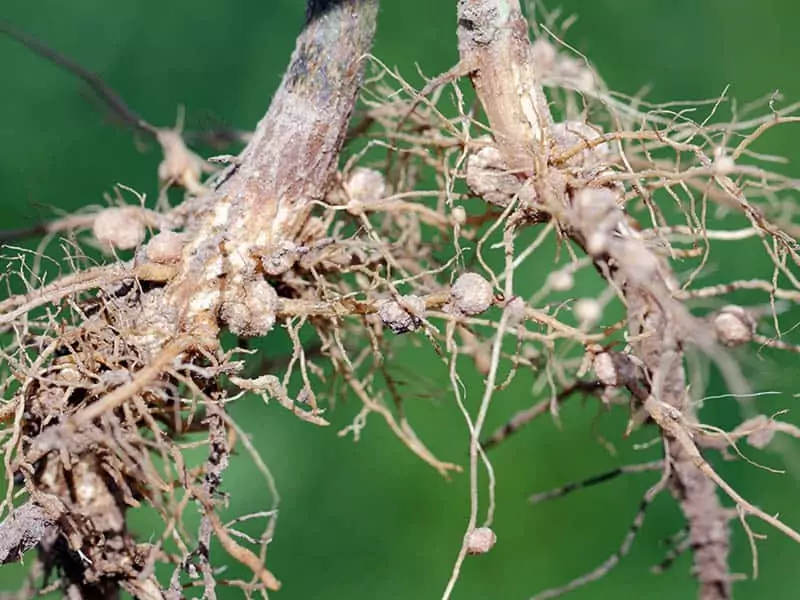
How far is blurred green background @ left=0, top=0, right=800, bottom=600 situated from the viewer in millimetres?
1333

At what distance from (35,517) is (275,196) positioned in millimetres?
270

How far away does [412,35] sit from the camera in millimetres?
1627

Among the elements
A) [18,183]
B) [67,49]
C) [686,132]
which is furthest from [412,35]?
[686,132]

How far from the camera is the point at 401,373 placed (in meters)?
1.19

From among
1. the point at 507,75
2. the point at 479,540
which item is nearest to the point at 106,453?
the point at 479,540

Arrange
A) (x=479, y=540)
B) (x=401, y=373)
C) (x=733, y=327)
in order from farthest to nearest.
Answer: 1. (x=401, y=373)
2. (x=733, y=327)
3. (x=479, y=540)

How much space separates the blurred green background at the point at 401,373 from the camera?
1333 mm

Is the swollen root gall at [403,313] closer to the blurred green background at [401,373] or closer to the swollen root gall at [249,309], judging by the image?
the swollen root gall at [249,309]

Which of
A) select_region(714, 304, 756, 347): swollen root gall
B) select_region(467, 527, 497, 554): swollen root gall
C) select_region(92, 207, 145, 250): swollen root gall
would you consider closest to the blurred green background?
select_region(714, 304, 756, 347): swollen root gall

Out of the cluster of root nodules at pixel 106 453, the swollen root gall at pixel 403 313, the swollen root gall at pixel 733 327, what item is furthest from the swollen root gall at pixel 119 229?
the swollen root gall at pixel 733 327

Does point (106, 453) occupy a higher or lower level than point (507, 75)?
lower

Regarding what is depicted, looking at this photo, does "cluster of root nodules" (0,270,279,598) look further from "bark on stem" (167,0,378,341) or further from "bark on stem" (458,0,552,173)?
"bark on stem" (458,0,552,173)

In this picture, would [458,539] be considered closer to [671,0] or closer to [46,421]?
[46,421]

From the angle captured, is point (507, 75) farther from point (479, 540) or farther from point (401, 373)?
point (401, 373)
